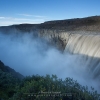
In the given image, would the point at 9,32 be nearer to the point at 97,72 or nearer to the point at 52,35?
A: the point at 52,35

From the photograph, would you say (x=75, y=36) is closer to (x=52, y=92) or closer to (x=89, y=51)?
(x=89, y=51)

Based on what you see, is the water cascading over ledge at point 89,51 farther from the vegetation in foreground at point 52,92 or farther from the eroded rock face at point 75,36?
the vegetation in foreground at point 52,92

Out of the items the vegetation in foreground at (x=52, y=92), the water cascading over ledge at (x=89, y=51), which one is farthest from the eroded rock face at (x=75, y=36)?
the vegetation in foreground at (x=52, y=92)

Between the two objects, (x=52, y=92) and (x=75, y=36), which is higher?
(x=75, y=36)

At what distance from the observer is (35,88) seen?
18.2 feet

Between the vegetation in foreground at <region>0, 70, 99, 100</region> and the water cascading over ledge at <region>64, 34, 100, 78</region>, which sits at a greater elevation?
the water cascading over ledge at <region>64, 34, 100, 78</region>

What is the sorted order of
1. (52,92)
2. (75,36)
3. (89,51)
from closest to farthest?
(52,92), (89,51), (75,36)

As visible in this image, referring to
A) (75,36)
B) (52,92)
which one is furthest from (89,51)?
(52,92)

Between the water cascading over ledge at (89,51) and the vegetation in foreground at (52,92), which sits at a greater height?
the water cascading over ledge at (89,51)

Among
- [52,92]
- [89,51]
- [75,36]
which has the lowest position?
[52,92]

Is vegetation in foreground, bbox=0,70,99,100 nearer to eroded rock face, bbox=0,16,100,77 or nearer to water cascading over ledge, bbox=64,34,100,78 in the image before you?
water cascading over ledge, bbox=64,34,100,78

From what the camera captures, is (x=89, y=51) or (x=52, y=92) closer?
(x=52, y=92)

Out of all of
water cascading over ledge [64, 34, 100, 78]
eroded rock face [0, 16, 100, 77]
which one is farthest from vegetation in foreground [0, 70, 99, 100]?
eroded rock face [0, 16, 100, 77]

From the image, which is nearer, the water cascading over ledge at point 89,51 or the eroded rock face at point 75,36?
the water cascading over ledge at point 89,51
